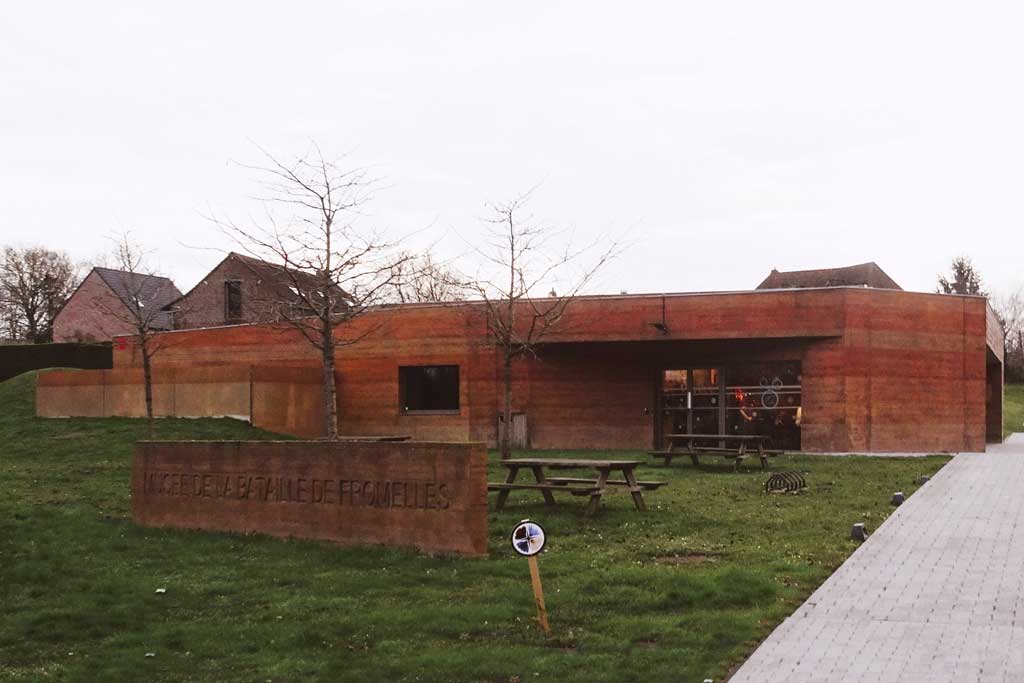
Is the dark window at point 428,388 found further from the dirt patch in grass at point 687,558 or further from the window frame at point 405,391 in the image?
the dirt patch in grass at point 687,558

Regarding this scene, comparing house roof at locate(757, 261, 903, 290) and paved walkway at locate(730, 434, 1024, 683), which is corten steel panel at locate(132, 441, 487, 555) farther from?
house roof at locate(757, 261, 903, 290)

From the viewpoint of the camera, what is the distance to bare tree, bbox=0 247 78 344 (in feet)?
210

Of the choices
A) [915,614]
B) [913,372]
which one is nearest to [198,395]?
[913,372]

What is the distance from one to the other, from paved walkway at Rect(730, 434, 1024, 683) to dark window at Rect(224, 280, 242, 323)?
41812mm

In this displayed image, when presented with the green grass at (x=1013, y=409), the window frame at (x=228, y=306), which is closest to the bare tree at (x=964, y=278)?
the green grass at (x=1013, y=409)

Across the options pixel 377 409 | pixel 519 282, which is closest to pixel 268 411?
pixel 377 409

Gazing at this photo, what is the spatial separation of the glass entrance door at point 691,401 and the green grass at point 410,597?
13772 millimetres

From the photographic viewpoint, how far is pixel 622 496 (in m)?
15.7

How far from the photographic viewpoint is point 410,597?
8.77 m

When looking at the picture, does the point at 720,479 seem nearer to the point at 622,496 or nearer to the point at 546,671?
the point at 622,496

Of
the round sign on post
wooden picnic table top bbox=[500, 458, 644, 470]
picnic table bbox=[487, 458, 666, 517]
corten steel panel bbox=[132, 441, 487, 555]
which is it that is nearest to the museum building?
picnic table bbox=[487, 458, 666, 517]

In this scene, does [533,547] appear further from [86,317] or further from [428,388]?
[86,317]

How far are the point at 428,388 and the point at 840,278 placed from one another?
1248 inches

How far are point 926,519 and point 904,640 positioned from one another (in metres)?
6.78
